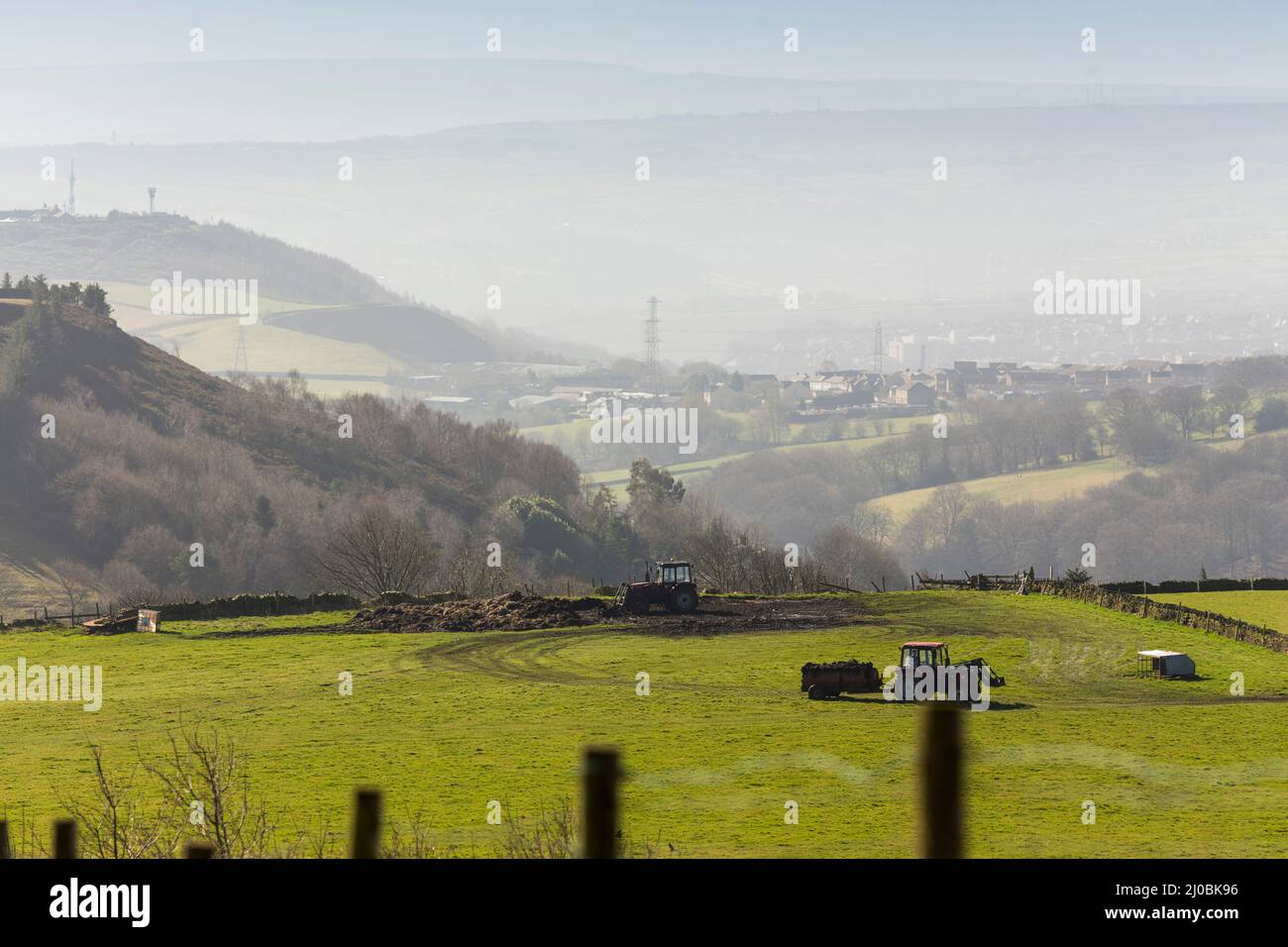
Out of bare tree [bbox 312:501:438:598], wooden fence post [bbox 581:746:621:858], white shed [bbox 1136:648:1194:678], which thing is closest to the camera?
wooden fence post [bbox 581:746:621:858]

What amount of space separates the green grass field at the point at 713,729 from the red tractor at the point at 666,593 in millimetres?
5707

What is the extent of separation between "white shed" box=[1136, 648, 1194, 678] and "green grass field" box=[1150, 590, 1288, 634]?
16547 mm

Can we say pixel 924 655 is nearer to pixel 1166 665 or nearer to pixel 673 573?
pixel 1166 665

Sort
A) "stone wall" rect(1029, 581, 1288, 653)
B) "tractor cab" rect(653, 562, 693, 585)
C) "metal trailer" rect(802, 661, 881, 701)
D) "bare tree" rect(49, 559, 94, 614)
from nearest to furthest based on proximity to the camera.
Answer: "metal trailer" rect(802, 661, 881, 701) < "stone wall" rect(1029, 581, 1288, 653) < "tractor cab" rect(653, 562, 693, 585) < "bare tree" rect(49, 559, 94, 614)

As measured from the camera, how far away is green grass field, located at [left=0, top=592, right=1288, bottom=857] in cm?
3038

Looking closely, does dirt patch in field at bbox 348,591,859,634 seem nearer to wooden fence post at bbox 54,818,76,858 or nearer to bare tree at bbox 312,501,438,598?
bare tree at bbox 312,501,438,598

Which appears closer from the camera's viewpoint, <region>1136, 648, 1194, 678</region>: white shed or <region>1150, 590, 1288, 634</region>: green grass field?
<region>1136, 648, 1194, 678</region>: white shed

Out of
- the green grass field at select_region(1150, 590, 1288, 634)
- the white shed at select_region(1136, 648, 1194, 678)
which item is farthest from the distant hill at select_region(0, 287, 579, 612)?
the white shed at select_region(1136, 648, 1194, 678)

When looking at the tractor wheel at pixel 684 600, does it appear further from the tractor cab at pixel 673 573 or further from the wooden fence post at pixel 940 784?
the wooden fence post at pixel 940 784

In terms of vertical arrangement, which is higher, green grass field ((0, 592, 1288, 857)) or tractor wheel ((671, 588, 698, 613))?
tractor wheel ((671, 588, 698, 613))

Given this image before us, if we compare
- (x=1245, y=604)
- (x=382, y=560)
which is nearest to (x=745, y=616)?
(x=1245, y=604)
